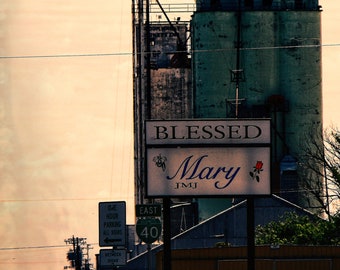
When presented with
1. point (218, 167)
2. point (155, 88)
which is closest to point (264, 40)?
point (155, 88)

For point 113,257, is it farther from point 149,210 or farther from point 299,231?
point 299,231

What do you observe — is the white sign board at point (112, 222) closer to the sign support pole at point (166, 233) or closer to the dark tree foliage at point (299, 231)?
the sign support pole at point (166, 233)

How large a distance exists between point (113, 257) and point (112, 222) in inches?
48.8

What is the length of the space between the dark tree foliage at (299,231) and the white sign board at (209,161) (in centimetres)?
3872

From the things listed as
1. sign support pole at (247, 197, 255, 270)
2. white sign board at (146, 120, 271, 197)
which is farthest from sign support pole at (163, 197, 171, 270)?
sign support pole at (247, 197, 255, 270)

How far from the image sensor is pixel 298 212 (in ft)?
381

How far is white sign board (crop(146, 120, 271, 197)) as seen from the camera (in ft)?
176

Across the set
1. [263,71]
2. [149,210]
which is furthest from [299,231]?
[149,210]

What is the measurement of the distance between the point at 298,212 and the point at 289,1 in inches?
1136

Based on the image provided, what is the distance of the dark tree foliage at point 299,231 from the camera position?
308 feet

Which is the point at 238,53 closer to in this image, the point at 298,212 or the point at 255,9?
the point at 255,9

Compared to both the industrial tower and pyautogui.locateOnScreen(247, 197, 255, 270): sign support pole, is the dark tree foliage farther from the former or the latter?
pyautogui.locateOnScreen(247, 197, 255, 270): sign support pole

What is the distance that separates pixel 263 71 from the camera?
5364 inches

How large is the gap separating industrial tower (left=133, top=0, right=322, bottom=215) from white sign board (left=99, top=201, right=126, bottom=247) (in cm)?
7505
